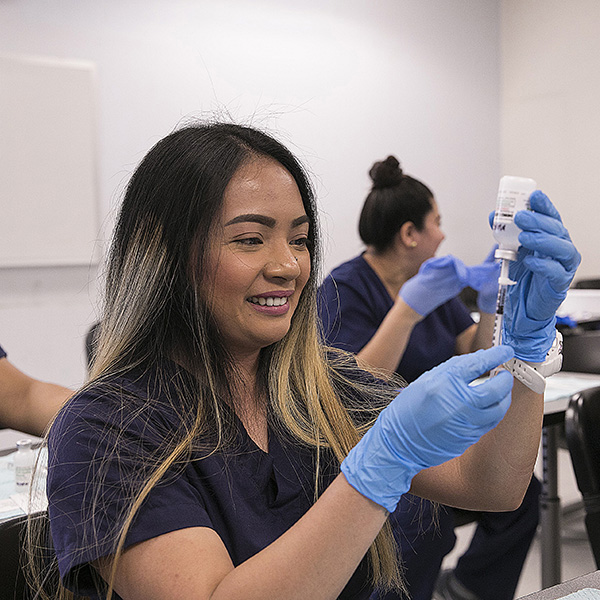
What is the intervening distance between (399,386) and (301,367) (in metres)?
0.22

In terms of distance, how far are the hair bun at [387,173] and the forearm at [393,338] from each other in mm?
465

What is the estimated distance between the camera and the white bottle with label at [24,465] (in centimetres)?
134

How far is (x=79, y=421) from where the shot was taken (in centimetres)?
82

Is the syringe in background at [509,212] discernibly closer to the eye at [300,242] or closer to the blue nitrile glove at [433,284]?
the eye at [300,242]

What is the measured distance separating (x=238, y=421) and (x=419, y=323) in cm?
138

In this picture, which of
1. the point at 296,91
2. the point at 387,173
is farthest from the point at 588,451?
the point at 296,91

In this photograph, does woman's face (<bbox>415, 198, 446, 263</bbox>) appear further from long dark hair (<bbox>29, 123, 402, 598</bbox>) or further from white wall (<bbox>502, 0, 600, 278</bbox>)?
white wall (<bbox>502, 0, 600, 278</bbox>)

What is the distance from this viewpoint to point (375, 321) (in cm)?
227

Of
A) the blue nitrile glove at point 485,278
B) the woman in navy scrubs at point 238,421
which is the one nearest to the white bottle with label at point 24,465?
the woman in navy scrubs at point 238,421

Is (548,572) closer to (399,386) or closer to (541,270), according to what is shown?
(399,386)

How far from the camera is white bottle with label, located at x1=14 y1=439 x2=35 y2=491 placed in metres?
1.34

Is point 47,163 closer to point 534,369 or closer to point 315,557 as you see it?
point 534,369

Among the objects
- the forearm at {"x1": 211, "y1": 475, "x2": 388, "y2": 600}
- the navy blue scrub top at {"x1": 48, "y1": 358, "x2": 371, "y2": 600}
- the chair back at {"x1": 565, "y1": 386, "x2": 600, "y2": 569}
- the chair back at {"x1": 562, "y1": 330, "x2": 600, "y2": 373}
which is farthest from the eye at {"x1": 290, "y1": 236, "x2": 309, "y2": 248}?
the chair back at {"x1": 562, "y1": 330, "x2": 600, "y2": 373}

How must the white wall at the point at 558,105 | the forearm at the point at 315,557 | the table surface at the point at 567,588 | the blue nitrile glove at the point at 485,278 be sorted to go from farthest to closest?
the white wall at the point at 558,105 → the blue nitrile glove at the point at 485,278 → the table surface at the point at 567,588 → the forearm at the point at 315,557
